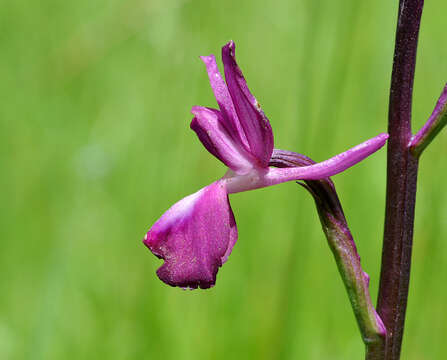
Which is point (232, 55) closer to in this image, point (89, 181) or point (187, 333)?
point (187, 333)

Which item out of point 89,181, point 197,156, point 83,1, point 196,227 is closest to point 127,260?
point 89,181

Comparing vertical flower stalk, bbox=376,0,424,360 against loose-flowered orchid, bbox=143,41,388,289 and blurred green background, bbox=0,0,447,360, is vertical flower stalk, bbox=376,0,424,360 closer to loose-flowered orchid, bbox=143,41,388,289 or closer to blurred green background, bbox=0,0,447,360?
loose-flowered orchid, bbox=143,41,388,289

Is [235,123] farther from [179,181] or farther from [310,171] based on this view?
[179,181]

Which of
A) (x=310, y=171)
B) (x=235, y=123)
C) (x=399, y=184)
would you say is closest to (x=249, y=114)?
(x=235, y=123)

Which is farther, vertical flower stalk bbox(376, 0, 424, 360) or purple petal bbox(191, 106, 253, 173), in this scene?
purple petal bbox(191, 106, 253, 173)

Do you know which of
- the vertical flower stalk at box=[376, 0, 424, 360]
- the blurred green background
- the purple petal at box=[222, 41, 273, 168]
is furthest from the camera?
the blurred green background

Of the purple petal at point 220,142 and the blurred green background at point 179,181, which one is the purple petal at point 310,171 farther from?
the blurred green background at point 179,181

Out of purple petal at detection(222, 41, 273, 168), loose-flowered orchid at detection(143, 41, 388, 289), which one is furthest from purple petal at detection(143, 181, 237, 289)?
purple petal at detection(222, 41, 273, 168)
